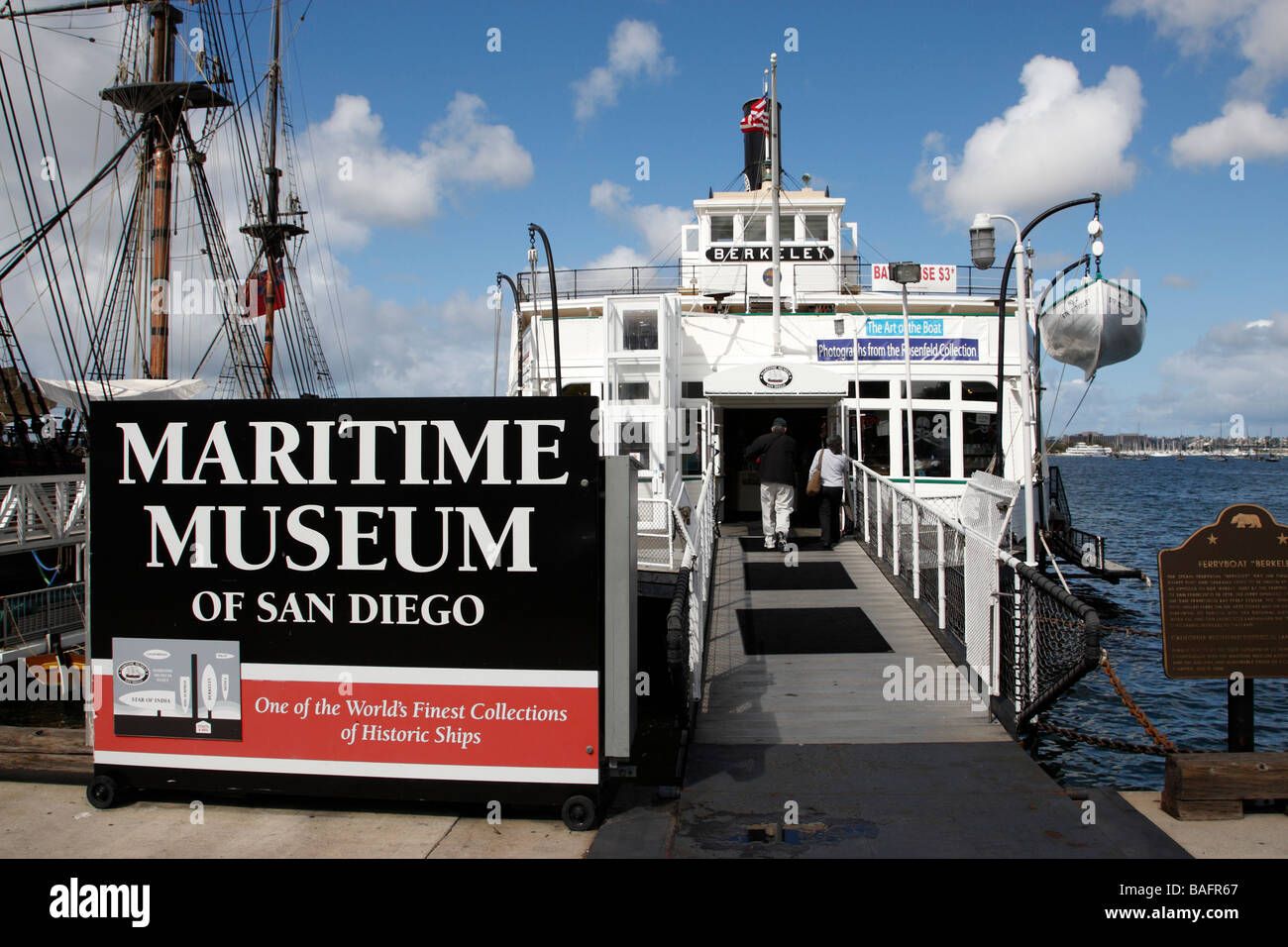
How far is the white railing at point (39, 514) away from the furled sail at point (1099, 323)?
12.4 metres

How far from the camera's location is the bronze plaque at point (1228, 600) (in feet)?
Result: 18.9

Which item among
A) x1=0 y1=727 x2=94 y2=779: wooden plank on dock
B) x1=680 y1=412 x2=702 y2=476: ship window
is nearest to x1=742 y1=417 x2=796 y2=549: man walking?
x1=680 y1=412 x2=702 y2=476: ship window

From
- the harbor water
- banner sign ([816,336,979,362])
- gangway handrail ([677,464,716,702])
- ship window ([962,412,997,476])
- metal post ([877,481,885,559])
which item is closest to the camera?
gangway handrail ([677,464,716,702])

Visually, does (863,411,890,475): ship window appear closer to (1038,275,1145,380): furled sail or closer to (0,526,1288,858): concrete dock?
(1038,275,1145,380): furled sail

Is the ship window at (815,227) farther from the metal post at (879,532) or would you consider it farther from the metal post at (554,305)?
the metal post at (879,532)

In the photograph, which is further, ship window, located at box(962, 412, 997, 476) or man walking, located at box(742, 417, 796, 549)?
ship window, located at box(962, 412, 997, 476)

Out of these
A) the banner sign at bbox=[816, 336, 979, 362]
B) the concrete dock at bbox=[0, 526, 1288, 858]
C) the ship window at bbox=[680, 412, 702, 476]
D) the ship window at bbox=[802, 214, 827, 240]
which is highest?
the ship window at bbox=[802, 214, 827, 240]

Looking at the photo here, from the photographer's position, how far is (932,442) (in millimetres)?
17281

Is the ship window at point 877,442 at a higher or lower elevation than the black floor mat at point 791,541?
higher

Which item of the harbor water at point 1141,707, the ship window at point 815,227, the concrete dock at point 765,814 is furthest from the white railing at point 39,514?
the ship window at point 815,227

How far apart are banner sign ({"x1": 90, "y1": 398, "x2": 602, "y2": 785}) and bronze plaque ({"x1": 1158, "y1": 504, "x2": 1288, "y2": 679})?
3634mm

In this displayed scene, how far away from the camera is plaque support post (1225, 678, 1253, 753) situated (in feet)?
18.9

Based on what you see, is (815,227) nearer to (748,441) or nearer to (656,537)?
(748,441)

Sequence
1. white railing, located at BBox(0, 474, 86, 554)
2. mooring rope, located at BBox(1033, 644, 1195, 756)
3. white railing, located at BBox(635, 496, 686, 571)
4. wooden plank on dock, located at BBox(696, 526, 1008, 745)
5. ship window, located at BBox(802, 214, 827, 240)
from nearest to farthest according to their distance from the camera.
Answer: mooring rope, located at BBox(1033, 644, 1195, 756) → wooden plank on dock, located at BBox(696, 526, 1008, 745) → white railing, located at BBox(635, 496, 686, 571) → white railing, located at BBox(0, 474, 86, 554) → ship window, located at BBox(802, 214, 827, 240)
